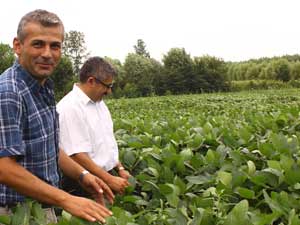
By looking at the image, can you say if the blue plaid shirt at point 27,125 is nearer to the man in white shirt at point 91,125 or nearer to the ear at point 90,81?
the man in white shirt at point 91,125

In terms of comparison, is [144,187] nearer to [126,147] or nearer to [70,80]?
[126,147]

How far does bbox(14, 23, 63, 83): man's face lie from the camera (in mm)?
2129

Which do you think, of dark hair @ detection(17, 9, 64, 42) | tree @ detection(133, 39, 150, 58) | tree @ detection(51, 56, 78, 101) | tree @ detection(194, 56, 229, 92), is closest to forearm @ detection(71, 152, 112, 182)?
dark hair @ detection(17, 9, 64, 42)

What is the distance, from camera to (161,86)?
46.8m

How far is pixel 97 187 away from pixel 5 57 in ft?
146

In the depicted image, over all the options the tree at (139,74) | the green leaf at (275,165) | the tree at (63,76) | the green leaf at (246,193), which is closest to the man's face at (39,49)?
the green leaf at (246,193)

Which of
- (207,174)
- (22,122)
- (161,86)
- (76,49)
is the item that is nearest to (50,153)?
(22,122)

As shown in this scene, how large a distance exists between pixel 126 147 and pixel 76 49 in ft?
205

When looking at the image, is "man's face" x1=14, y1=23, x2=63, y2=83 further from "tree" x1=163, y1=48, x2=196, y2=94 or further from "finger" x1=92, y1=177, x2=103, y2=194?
"tree" x1=163, y1=48, x2=196, y2=94

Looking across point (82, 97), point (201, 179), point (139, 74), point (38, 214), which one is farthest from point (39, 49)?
point (139, 74)

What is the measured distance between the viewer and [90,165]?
275 centimetres

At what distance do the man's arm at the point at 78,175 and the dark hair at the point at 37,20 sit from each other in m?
0.74

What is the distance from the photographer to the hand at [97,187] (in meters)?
2.55

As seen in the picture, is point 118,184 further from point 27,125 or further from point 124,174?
point 27,125
